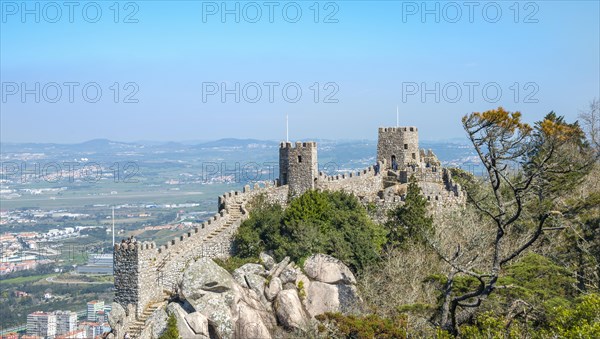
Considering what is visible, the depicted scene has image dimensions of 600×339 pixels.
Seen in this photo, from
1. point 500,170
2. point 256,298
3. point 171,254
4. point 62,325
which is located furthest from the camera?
point 62,325

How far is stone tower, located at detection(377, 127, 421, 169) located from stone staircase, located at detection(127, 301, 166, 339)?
14821 mm

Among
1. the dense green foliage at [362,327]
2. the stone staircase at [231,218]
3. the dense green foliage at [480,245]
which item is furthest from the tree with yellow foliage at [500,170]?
the stone staircase at [231,218]

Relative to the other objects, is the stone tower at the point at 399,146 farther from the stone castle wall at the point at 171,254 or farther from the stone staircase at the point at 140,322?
the stone staircase at the point at 140,322

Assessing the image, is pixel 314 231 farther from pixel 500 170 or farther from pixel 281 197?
pixel 500 170

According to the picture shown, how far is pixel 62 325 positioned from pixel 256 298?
17.3 metres

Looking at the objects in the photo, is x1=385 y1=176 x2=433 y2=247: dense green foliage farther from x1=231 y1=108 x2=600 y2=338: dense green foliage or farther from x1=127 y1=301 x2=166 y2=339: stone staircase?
x1=127 y1=301 x2=166 y2=339: stone staircase

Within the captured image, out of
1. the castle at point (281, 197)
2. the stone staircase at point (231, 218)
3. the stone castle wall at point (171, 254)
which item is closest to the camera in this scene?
the stone castle wall at point (171, 254)

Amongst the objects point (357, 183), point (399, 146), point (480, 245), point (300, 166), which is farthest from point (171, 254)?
point (399, 146)

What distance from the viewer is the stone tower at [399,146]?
129 ft

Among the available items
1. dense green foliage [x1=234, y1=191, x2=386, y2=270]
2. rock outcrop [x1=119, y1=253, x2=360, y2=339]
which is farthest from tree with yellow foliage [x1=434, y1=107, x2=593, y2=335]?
dense green foliage [x1=234, y1=191, x2=386, y2=270]

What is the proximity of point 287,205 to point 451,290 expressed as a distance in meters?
14.0

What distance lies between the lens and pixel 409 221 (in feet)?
110

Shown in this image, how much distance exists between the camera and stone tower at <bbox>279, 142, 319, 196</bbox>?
115ft

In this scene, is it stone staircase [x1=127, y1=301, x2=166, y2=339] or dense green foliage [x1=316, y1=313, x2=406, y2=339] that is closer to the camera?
dense green foliage [x1=316, y1=313, x2=406, y2=339]
